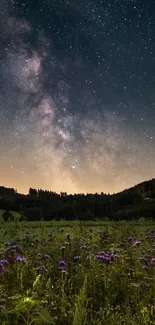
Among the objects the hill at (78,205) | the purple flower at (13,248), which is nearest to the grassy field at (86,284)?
the purple flower at (13,248)

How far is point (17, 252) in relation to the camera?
639cm

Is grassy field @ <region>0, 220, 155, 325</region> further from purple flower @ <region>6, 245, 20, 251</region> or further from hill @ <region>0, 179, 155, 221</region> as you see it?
hill @ <region>0, 179, 155, 221</region>

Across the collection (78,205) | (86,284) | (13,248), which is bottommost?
(86,284)

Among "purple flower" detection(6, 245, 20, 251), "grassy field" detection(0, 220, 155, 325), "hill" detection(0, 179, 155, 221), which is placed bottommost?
"grassy field" detection(0, 220, 155, 325)

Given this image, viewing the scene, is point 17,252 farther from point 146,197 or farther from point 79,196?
point 146,197

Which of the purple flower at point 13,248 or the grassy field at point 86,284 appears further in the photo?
the purple flower at point 13,248

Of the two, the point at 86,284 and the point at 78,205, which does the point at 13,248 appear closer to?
the point at 86,284

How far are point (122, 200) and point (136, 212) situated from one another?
208 cm

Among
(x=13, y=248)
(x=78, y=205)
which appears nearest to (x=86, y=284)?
(x=13, y=248)

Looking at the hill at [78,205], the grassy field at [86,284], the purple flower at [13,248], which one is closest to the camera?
the grassy field at [86,284]

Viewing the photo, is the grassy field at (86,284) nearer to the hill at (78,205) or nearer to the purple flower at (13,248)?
the purple flower at (13,248)

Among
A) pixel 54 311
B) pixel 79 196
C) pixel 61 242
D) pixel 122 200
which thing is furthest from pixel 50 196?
pixel 54 311

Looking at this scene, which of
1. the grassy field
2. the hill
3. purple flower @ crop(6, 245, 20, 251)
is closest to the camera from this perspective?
the grassy field

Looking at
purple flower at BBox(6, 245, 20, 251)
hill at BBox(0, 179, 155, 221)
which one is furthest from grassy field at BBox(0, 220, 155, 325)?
hill at BBox(0, 179, 155, 221)
